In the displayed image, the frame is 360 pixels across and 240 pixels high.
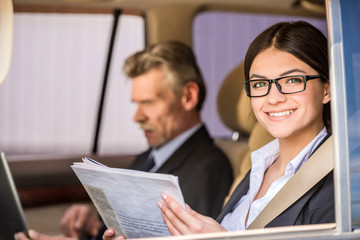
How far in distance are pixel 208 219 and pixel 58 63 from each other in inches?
324

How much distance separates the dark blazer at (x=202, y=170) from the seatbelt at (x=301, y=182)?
1.73ft

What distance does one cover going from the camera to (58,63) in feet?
30.5

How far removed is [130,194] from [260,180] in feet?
1.25

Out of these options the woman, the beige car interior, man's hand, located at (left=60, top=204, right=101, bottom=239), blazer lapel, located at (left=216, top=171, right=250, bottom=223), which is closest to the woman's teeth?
the woman

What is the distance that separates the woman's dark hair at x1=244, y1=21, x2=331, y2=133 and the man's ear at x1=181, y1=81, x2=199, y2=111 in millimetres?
953

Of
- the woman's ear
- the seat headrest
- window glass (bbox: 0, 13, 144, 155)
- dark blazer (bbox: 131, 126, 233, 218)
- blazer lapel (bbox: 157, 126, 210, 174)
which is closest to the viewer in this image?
the woman's ear

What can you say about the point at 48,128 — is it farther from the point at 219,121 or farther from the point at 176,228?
the point at 176,228

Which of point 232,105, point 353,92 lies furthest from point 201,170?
point 353,92

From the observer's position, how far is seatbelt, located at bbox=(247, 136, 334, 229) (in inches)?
53.8

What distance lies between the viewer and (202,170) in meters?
2.21

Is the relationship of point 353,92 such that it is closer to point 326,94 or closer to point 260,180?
point 326,94

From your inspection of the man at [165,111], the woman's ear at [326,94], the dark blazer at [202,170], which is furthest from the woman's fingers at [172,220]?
the man at [165,111]

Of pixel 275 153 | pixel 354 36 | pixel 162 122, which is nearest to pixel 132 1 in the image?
pixel 162 122

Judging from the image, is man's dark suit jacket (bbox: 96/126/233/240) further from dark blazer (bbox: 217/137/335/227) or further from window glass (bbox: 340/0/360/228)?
window glass (bbox: 340/0/360/228)
